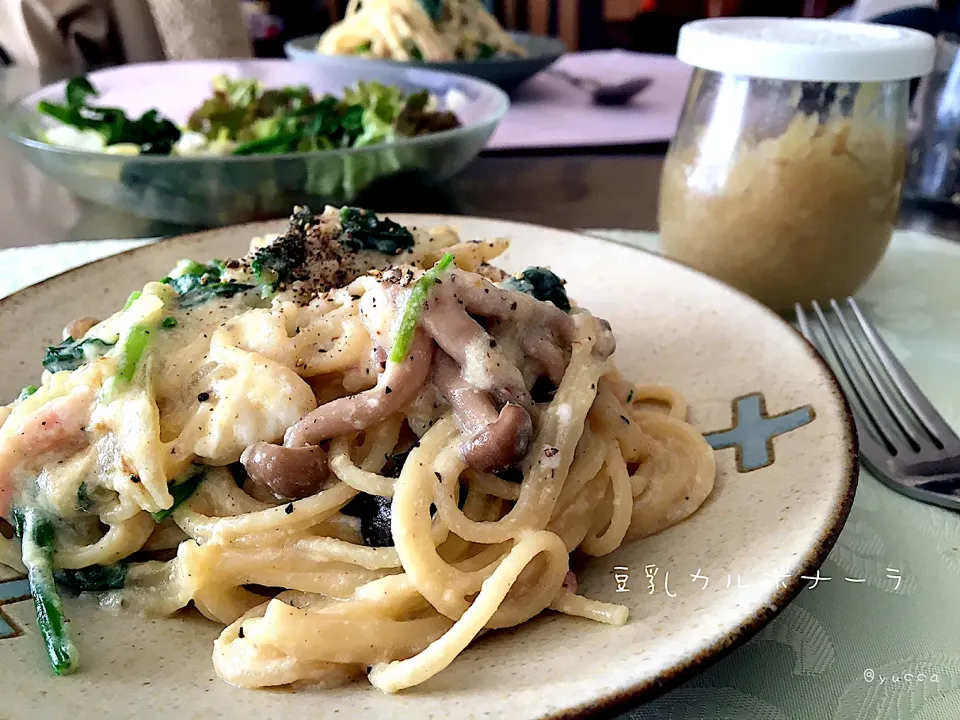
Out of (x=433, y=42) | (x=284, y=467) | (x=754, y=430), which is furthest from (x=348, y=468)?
(x=433, y=42)

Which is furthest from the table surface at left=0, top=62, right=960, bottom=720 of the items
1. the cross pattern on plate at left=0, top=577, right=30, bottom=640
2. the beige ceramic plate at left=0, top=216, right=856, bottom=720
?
the cross pattern on plate at left=0, top=577, right=30, bottom=640

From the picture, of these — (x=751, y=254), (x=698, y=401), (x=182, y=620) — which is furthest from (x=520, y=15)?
(x=182, y=620)

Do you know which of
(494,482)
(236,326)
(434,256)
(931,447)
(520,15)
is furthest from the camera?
(520,15)

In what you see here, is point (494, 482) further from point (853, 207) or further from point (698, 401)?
point (853, 207)

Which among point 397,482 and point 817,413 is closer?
point 397,482

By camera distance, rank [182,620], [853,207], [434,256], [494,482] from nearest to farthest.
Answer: [182,620] < [494,482] < [434,256] < [853,207]

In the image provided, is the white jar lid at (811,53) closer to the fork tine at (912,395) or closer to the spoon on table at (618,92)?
the fork tine at (912,395)

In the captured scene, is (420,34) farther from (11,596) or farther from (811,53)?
(11,596)
